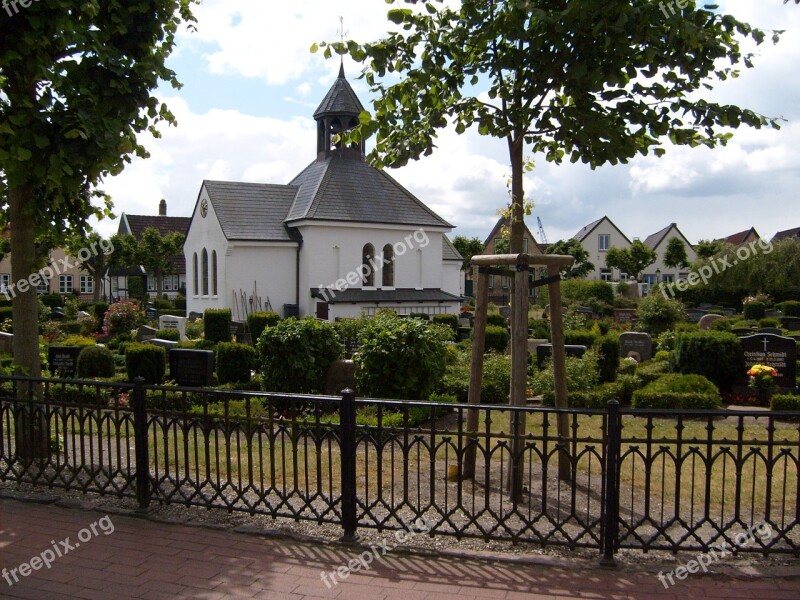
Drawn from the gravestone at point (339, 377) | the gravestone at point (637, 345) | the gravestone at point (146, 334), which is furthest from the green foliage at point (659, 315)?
the gravestone at point (146, 334)

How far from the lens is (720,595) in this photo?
439 centimetres

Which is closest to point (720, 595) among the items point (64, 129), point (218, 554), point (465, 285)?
point (218, 554)

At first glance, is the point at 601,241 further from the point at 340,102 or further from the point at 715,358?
the point at 715,358

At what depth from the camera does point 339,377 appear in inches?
472

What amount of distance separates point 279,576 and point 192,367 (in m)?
9.98

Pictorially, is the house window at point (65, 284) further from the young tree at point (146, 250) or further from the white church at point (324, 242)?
the white church at point (324, 242)

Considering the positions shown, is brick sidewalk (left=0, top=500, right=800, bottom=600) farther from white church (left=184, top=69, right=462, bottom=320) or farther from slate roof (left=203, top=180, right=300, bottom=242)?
slate roof (left=203, top=180, right=300, bottom=242)

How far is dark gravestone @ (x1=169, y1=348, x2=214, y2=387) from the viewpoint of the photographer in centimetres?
1397

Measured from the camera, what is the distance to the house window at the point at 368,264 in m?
30.2

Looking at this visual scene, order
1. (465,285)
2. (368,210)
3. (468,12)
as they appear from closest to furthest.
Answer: (468,12), (368,210), (465,285)

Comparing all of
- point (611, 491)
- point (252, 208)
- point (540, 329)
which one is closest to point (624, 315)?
point (540, 329)

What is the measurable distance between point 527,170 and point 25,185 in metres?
5.63

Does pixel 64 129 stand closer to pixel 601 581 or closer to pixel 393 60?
pixel 393 60

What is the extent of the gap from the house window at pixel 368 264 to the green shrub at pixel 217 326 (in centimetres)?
896
